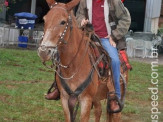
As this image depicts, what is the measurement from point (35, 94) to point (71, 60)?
4904 mm

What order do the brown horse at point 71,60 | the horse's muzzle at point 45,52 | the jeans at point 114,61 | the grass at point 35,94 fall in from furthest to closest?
1. the grass at point 35,94
2. the jeans at point 114,61
3. the brown horse at point 71,60
4. the horse's muzzle at point 45,52

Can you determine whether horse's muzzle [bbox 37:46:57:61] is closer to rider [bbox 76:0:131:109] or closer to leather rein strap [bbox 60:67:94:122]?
leather rein strap [bbox 60:67:94:122]

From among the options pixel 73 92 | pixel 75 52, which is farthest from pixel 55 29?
pixel 73 92

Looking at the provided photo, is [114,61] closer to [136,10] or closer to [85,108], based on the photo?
[85,108]

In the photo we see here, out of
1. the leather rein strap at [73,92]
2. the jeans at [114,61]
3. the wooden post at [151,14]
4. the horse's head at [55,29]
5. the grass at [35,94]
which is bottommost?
the grass at [35,94]

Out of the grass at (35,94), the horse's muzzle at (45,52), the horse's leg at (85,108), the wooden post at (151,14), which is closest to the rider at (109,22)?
the horse's leg at (85,108)

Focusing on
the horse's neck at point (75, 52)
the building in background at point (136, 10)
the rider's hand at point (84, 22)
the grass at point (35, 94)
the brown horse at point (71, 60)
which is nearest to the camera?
the brown horse at point (71, 60)

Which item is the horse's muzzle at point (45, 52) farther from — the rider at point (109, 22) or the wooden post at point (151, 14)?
the wooden post at point (151, 14)

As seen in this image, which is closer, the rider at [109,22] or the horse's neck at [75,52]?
the horse's neck at [75,52]

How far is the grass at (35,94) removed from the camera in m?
8.72

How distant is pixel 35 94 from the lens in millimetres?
10547

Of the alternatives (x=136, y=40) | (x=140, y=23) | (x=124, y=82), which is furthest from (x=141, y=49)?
(x=124, y=82)

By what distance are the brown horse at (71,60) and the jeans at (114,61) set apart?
43cm

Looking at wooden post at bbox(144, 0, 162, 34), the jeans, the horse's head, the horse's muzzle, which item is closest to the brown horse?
the horse's head
